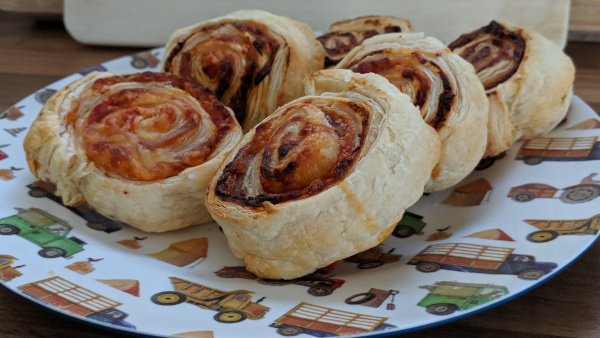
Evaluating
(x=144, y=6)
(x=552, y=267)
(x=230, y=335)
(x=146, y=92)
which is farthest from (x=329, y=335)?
(x=144, y=6)

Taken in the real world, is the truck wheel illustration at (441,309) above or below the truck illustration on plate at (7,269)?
above

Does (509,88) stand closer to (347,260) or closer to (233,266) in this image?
(347,260)

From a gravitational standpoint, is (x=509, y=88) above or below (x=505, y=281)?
above

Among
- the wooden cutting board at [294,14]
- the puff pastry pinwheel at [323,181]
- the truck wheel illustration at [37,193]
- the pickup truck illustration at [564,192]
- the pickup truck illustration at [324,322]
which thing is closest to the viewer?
the pickup truck illustration at [324,322]

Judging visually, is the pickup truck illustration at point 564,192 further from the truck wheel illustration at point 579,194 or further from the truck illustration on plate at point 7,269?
the truck illustration on plate at point 7,269

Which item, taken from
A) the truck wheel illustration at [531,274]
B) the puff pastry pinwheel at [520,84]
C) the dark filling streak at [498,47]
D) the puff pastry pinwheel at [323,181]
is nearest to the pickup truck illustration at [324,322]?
the puff pastry pinwheel at [323,181]
